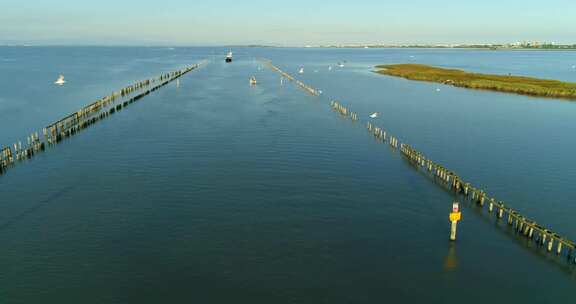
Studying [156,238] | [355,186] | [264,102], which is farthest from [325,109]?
[156,238]

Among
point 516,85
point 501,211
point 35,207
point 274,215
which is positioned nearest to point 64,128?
point 35,207

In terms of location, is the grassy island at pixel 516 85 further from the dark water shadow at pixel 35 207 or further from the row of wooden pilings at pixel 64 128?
the dark water shadow at pixel 35 207

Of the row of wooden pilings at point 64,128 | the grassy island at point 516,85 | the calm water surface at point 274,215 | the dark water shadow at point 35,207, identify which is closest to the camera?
the calm water surface at point 274,215

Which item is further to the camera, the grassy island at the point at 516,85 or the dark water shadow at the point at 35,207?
the grassy island at the point at 516,85

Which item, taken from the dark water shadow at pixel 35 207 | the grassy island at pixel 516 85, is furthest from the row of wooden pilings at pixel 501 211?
the grassy island at pixel 516 85

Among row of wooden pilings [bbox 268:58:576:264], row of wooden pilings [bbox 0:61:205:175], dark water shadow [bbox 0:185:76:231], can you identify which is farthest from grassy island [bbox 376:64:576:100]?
dark water shadow [bbox 0:185:76:231]

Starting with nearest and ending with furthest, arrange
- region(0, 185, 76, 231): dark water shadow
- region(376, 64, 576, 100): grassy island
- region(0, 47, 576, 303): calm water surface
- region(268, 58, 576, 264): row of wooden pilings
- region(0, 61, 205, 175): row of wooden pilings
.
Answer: region(0, 47, 576, 303): calm water surface
region(268, 58, 576, 264): row of wooden pilings
region(0, 185, 76, 231): dark water shadow
region(0, 61, 205, 175): row of wooden pilings
region(376, 64, 576, 100): grassy island

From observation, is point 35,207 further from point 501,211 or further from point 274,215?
point 501,211

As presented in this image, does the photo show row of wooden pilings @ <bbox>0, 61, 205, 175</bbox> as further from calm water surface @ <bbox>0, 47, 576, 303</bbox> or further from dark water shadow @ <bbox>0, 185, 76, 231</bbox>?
dark water shadow @ <bbox>0, 185, 76, 231</bbox>

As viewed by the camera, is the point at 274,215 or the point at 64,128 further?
the point at 64,128

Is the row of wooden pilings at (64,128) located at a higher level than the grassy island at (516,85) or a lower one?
lower
